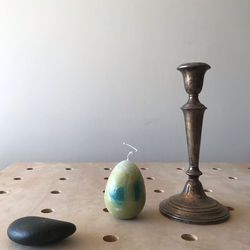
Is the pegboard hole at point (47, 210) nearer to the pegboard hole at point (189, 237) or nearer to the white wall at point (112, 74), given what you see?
the pegboard hole at point (189, 237)

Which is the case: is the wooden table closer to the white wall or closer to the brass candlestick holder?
the brass candlestick holder

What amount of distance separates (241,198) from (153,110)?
1.86 feet

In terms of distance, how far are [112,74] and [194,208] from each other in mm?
700

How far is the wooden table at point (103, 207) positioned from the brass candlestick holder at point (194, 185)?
14 mm

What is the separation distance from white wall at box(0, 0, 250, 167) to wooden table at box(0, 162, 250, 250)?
0.85 feet

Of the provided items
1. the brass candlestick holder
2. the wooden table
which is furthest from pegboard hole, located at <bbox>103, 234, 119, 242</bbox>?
A: the brass candlestick holder

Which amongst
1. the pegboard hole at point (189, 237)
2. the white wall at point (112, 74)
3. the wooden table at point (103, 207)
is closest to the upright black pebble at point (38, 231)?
the wooden table at point (103, 207)

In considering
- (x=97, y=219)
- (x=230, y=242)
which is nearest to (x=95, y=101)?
(x=97, y=219)

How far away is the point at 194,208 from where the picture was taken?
50 centimetres

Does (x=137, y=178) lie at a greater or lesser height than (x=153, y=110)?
lesser

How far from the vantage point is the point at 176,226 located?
473 mm

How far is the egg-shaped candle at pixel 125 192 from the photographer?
0.47m

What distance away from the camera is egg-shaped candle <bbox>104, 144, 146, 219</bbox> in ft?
1.53

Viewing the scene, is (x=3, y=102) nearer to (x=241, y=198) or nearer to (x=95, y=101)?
(x=95, y=101)
